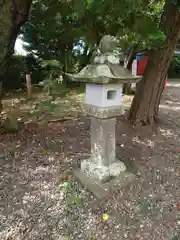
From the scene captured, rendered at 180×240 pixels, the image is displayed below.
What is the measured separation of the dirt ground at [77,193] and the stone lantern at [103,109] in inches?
5.9

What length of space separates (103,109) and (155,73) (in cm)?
183

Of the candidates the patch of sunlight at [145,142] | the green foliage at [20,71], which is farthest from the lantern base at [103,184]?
the green foliage at [20,71]

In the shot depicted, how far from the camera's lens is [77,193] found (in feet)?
6.88

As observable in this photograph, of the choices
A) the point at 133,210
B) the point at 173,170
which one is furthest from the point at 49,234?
the point at 173,170

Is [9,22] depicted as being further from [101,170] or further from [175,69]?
[175,69]

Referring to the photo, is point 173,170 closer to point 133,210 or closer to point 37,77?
point 133,210

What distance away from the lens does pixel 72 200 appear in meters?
2.01

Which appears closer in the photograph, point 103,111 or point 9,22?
point 103,111

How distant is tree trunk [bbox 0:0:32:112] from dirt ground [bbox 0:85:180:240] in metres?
1.23

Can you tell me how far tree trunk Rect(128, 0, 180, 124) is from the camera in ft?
10.2

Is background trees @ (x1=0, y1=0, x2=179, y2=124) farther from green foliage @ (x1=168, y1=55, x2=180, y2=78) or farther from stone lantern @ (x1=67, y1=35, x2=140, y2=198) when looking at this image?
green foliage @ (x1=168, y1=55, x2=180, y2=78)

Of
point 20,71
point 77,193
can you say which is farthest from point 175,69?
point 77,193

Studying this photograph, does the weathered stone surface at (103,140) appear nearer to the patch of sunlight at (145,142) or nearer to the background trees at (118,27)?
the background trees at (118,27)

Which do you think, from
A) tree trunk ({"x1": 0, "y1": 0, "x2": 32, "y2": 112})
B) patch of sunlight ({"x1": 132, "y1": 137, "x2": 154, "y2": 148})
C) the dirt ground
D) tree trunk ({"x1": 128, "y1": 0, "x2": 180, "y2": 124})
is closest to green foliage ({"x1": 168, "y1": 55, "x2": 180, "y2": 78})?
tree trunk ({"x1": 128, "y1": 0, "x2": 180, "y2": 124})
